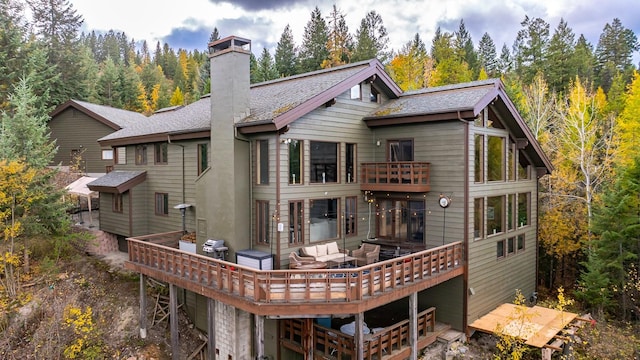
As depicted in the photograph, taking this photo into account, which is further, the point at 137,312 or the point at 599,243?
the point at 599,243

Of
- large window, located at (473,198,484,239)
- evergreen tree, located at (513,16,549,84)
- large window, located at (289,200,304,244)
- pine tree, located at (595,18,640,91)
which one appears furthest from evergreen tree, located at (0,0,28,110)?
pine tree, located at (595,18,640,91)

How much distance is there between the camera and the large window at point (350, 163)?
13594 millimetres

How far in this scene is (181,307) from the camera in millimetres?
15234

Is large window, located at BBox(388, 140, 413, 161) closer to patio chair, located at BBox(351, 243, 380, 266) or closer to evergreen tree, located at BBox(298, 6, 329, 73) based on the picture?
patio chair, located at BBox(351, 243, 380, 266)

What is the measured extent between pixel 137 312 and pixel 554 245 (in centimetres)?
1950

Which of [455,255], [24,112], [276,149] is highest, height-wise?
[24,112]

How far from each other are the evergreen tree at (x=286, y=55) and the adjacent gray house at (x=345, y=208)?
1139 inches

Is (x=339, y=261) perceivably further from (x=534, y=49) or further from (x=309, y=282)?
(x=534, y=49)

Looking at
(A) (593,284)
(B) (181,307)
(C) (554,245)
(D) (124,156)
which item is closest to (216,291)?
(B) (181,307)

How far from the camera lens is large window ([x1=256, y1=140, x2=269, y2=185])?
11.8 meters

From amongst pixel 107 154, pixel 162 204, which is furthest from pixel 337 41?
pixel 162 204

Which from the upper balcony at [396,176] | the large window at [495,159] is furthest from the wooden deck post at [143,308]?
the large window at [495,159]

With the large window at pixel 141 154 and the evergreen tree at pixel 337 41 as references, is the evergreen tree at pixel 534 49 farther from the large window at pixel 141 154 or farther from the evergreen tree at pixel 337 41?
the large window at pixel 141 154

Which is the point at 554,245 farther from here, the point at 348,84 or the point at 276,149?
the point at 276,149
